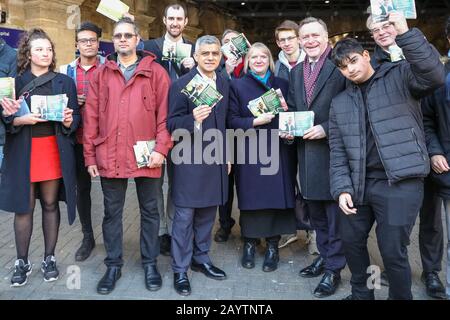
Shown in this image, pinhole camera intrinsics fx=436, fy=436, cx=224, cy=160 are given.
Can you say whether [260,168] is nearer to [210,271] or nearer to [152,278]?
[210,271]

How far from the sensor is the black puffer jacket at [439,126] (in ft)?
10.0

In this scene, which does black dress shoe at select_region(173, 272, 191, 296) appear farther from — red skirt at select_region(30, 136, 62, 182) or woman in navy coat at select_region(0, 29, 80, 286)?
red skirt at select_region(30, 136, 62, 182)

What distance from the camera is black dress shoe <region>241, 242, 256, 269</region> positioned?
156 inches

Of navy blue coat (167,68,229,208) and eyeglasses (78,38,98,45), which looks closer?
navy blue coat (167,68,229,208)

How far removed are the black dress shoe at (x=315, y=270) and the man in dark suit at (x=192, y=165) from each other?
2.45 ft

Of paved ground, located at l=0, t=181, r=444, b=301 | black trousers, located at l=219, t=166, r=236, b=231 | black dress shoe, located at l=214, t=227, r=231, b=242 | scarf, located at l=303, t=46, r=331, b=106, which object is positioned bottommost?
paved ground, located at l=0, t=181, r=444, b=301

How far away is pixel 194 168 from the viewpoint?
3498mm

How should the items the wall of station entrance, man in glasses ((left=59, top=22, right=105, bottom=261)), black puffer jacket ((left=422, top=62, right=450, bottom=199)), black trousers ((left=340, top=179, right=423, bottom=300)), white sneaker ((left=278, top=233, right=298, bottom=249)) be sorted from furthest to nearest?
the wall of station entrance
white sneaker ((left=278, top=233, right=298, bottom=249))
man in glasses ((left=59, top=22, right=105, bottom=261))
black puffer jacket ((left=422, top=62, right=450, bottom=199))
black trousers ((left=340, top=179, right=423, bottom=300))

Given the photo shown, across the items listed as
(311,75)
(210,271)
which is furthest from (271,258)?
(311,75)

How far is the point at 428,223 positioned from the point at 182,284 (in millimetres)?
2025

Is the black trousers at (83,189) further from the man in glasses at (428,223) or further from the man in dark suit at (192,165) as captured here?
the man in glasses at (428,223)

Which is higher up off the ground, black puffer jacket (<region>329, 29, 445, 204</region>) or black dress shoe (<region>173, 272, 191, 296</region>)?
black puffer jacket (<region>329, 29, 445, 204</region>)

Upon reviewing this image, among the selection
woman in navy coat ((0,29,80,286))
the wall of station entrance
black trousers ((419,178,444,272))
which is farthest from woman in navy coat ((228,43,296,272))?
the wall of station entrance
